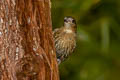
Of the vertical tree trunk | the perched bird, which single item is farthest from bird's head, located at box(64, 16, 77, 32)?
the vertical tree trunk

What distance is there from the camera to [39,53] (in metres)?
3.09

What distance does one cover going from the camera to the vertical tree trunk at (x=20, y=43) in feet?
9.84

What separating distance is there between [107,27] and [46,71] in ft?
9.46

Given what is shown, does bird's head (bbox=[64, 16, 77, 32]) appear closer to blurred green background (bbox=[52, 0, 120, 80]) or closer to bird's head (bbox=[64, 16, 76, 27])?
bird's head (bbox=[64, 16, 76, 27])

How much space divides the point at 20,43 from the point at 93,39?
323 centimetres

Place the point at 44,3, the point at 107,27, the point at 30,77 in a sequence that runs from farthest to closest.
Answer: the point at 107,27 < the point at 44,3 < the point at 30,77

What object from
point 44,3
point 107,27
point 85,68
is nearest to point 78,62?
point 85,68

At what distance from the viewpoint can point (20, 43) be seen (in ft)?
9.93

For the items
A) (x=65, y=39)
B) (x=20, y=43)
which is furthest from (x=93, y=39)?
(x=20, y=43)

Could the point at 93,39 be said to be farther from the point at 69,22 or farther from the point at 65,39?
the point at 69,22

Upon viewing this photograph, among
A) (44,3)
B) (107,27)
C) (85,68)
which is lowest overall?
(85,68)

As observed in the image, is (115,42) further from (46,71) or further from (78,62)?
(46,71)

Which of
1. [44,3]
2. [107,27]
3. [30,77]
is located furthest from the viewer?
[107,27]

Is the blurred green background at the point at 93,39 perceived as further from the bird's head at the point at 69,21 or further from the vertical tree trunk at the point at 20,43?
the vertical tree trunk at the point at 20,43
